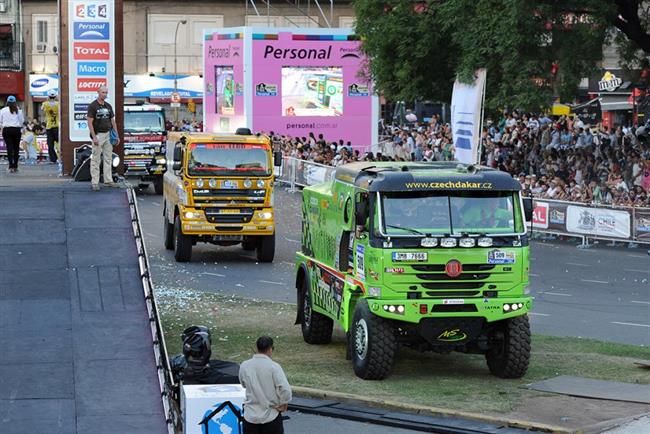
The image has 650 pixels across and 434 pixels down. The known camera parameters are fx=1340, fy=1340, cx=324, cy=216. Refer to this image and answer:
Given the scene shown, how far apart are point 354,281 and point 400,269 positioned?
103 cm

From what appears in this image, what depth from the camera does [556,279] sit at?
A: 27.3 metres

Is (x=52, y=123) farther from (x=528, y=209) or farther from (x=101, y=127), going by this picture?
(x=528, y=209)

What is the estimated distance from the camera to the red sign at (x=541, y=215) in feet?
113

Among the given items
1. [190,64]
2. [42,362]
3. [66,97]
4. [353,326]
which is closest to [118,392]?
[42,362]

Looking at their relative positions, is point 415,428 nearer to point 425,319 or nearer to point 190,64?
point 425,319

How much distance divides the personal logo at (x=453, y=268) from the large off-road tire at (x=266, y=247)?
499 inches

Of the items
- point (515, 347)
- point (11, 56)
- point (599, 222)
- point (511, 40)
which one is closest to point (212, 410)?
point (515, 347)

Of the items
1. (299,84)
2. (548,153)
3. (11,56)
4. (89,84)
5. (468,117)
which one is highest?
(11,56)

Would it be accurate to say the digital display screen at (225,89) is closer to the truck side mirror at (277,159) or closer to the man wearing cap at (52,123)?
the man wearing cap at (52,123)

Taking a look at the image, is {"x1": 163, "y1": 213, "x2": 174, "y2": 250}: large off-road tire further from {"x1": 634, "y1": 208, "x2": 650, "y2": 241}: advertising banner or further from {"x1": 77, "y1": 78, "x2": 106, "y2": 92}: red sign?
{"x1": 634, "y1": 208, "x2": 650, "y2": 241}: advertising banner

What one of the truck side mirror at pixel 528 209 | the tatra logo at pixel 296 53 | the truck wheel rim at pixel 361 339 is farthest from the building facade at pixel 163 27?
the truck wheel rim at pixel 361 339

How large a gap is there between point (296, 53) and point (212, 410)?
39.8 meters

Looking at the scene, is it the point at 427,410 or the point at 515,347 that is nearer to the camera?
the point at 427,410

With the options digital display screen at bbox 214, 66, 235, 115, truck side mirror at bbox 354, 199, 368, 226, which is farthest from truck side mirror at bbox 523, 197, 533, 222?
digital display screen at bbox 214, 66, 235, 115
